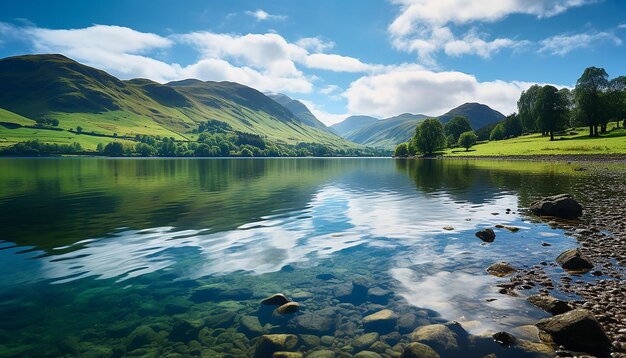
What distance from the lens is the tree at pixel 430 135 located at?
185625mm

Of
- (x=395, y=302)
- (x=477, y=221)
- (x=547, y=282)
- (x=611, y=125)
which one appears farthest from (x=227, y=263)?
(x=611, y=125)

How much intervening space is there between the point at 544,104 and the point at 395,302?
554 ft

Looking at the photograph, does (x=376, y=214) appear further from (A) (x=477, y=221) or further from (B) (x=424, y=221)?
(A) (x=477, y=221)

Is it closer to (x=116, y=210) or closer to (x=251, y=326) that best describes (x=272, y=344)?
(x=251, y=326)

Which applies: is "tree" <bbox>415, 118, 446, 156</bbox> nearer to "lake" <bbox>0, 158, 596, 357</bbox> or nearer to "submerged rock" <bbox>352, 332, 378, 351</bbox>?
"lake" <bbox>0, 158, 596, 357</bbox>

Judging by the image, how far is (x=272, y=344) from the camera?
10781mm

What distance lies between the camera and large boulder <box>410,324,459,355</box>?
10.6 m

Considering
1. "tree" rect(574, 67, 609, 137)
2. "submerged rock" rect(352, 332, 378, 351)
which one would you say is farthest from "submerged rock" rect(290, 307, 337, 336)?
"tree" rect(574, 67, 609, 137)

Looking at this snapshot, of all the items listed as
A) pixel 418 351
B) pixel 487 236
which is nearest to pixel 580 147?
pixel 487 236

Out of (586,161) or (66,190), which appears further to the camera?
(586,161)

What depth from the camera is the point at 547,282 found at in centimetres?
1500

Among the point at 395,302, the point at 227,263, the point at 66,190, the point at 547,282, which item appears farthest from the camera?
the point at 66,190

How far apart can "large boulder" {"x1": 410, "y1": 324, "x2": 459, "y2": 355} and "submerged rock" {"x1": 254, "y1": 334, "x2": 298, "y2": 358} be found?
408 centimetres

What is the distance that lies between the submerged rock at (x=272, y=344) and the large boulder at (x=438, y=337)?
161 inches
